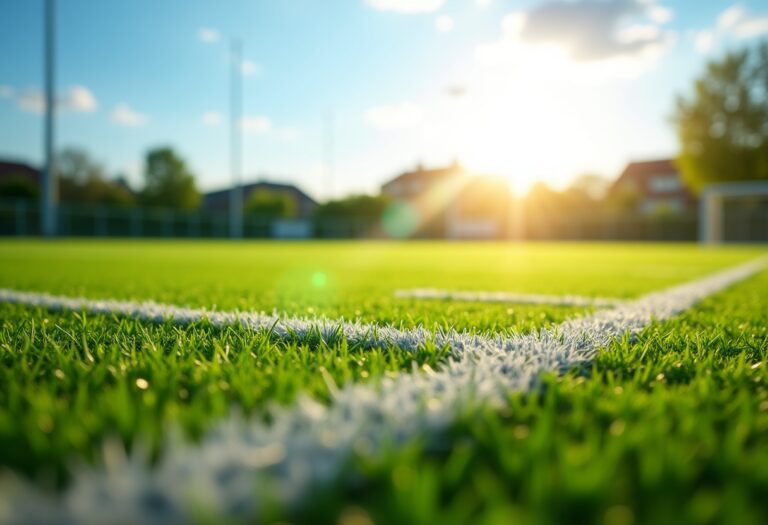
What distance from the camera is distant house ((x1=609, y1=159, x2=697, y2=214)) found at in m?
49.0

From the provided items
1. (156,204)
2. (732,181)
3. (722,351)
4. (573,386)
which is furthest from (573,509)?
(156,204)

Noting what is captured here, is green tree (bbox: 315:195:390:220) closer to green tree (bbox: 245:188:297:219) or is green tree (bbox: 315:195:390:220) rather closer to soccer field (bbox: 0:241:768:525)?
green tree (bbox: 245:188:297:219)

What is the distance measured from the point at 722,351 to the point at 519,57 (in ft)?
67.7

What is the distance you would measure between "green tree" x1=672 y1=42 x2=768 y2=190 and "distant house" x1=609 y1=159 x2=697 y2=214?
35.2ft

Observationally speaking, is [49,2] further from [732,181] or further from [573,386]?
[732,181]

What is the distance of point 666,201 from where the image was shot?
49562 mm

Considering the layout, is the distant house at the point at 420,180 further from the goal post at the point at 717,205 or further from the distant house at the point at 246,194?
the goal post at the point at 717,205

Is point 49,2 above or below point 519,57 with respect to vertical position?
above

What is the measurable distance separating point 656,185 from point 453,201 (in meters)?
19.6

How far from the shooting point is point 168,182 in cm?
4956

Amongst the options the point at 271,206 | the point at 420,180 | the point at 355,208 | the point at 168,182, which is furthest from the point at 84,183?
the point at 420,180

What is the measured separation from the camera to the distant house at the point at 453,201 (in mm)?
47594

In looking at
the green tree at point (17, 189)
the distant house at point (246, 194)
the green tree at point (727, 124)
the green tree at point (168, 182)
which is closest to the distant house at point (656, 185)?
the green tree at point (727, 124)

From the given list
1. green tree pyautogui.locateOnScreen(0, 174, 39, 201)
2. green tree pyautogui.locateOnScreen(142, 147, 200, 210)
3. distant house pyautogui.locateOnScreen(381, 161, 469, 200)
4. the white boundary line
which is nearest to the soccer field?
the white boundary line
